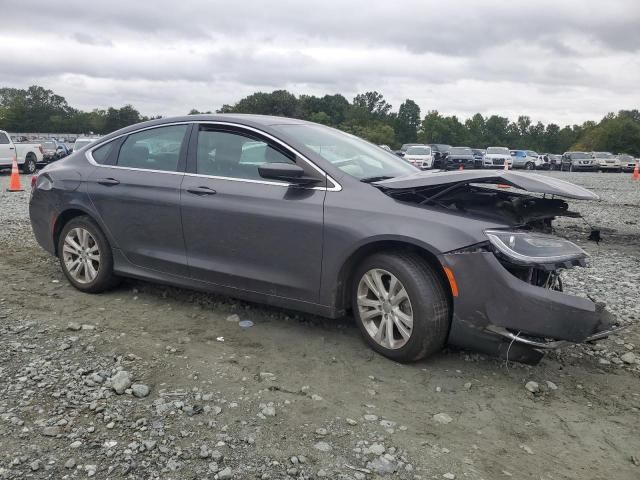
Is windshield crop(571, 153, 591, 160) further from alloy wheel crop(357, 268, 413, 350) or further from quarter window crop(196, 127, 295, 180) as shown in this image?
alloy wheel crop(357, 268, 413, 350)

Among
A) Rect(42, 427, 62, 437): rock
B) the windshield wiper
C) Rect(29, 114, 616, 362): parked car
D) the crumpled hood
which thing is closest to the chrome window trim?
Rect(29, 114, 616, 362): parked car

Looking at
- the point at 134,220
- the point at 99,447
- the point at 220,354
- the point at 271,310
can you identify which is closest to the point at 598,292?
the point at 271,310

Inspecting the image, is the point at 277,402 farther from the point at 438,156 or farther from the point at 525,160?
the point at 525,160

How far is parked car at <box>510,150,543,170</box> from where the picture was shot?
4633cm

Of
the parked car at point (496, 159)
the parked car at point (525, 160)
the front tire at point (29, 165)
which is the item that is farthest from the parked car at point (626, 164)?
the front tire at point (29, 165)

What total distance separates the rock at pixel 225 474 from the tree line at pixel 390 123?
299 feet

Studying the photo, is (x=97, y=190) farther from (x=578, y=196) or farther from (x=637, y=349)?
(x=637, y=349)

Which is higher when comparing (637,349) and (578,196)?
(578,196)

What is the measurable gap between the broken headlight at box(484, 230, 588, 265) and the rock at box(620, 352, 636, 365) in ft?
3.05

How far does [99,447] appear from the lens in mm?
2807

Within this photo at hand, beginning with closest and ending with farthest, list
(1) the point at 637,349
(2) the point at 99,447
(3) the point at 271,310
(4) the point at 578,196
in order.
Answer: (2) the point at 99,447
(4) the point at 578,196
(1) the point at 637,349
(3) the point at 271,310

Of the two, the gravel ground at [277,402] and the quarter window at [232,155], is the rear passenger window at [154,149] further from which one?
the gravel ground at [277,402]

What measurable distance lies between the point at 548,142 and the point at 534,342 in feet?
424

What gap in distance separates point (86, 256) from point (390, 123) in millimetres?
128767
